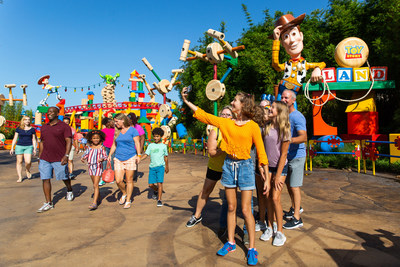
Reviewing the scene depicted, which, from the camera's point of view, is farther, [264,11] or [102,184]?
[264,11]

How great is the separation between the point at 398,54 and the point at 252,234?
36.9 ft

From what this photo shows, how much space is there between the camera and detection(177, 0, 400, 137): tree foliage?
39.1 ft

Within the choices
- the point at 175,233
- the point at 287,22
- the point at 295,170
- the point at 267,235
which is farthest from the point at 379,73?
the point at 175,233

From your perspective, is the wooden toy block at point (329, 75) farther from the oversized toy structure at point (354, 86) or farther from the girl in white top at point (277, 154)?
the girl in white top at point (277, 154)

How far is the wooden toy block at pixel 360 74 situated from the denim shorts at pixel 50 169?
1031 centimetres

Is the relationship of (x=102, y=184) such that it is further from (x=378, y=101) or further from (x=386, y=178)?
(x=378, y=101)

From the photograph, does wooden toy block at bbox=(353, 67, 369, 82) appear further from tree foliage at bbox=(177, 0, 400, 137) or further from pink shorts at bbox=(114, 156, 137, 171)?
pink shorts at bbox=(114, 156, 137, 171)

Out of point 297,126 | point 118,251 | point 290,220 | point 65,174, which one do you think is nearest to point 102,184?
point 65,174

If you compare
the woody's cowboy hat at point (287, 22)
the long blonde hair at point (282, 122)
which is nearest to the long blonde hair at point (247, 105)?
the long blonde hair at point (282, 122)

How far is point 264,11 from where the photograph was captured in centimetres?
2048

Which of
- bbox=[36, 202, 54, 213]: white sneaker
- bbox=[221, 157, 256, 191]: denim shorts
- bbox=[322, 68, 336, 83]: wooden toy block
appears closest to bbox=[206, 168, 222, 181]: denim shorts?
bbox=[221, 157, 256, 191]: denim shorts

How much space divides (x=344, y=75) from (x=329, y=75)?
54 cm

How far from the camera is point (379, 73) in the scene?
10.5 m

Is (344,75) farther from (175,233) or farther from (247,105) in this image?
(175,233)
